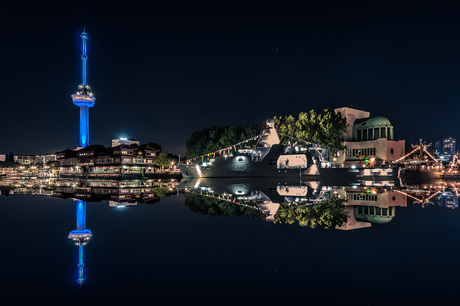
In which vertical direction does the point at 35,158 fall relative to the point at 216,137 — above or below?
below

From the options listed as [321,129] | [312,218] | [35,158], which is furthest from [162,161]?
[35,158]

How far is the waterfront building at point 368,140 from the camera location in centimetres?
5577

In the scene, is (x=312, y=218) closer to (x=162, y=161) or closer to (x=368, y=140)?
(x=368, y=140)

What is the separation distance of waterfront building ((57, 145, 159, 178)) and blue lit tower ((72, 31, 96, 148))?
17591 millimetres

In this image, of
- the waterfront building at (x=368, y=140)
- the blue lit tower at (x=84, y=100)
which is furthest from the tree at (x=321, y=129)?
the blue lit tower at (x=84, y=100)

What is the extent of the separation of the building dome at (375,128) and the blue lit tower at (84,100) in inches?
3142

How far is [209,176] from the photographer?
44156 mm

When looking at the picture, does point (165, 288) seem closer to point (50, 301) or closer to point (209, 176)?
point (50, 301)

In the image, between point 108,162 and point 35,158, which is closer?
point 108,162

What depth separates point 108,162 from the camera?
60188mm

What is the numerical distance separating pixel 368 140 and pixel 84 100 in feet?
282

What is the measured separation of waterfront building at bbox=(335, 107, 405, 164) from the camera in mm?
55772

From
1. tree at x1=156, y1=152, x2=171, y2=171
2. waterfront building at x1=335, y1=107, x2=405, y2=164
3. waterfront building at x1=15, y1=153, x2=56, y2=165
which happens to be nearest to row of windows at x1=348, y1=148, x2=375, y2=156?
waterfront building at x1=335, y1=107, x2=405, y2=164

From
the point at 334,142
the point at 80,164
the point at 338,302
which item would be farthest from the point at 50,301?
the point at 80,164
